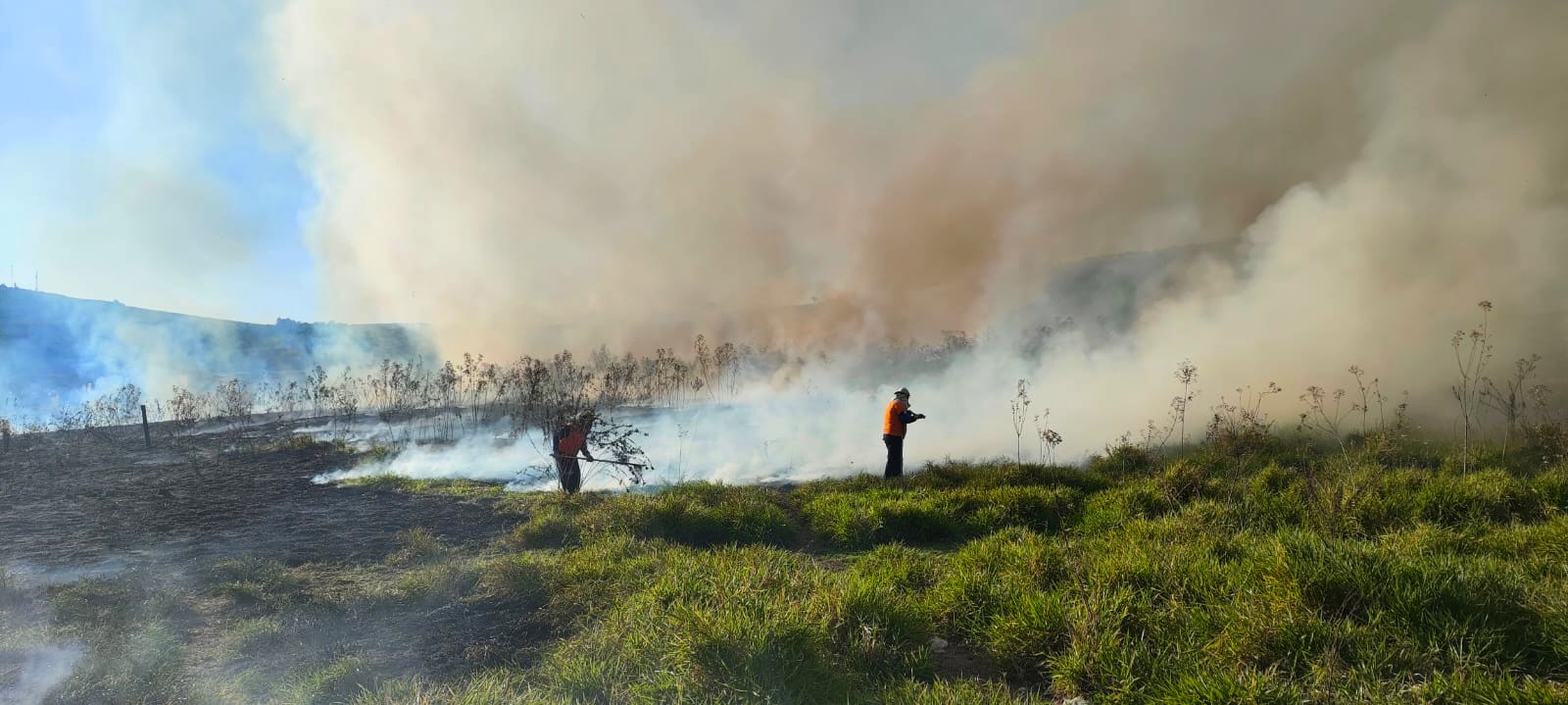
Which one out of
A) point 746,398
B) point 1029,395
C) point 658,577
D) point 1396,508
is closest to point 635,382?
point 746,398

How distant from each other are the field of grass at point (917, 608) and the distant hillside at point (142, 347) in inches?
1515

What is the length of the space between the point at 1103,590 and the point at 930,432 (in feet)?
44.3

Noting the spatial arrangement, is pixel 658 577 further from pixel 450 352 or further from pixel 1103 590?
pixel 450 352

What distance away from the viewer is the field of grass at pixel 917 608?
3.45 m

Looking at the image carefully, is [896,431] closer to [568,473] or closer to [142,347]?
[568,473]

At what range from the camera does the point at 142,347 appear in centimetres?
3884

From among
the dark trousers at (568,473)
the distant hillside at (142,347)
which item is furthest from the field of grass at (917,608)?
the distant hillside at (142,347)

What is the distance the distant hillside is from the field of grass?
3847cm

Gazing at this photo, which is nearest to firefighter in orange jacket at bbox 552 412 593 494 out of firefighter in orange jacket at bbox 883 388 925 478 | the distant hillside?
firefighter in orange jacket at bbox 883 388 925 478

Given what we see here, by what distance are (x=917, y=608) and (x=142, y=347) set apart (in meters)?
51.8

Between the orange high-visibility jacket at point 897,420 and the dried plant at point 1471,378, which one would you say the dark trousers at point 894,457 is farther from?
the dried plant at point 1471,378

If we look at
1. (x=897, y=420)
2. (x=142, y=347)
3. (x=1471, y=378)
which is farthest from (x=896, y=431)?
(x=142, y=347)

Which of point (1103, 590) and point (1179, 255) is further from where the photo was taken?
point (1179, 255)

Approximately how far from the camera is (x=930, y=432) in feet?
58.0
